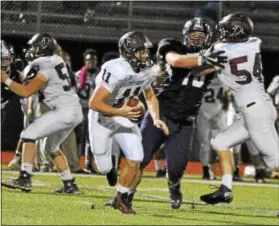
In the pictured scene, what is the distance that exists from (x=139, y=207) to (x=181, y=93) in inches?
37.6

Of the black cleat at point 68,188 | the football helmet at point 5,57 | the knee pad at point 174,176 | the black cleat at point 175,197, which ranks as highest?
the football helmet at point 5,57

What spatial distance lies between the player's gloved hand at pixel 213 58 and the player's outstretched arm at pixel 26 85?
70.6 inches

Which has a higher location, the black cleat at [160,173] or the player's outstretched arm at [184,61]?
the player's outstretched arm at [184,61]

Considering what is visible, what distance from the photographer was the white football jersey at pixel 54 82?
8805 mm

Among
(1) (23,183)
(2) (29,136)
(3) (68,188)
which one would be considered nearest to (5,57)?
(2) (29,136)

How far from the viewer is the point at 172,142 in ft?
26.3

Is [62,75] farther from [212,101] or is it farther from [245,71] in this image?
[212,101]

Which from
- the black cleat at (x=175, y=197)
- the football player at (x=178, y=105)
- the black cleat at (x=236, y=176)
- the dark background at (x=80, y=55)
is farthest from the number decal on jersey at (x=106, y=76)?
the dark background at (x=80, y=55)

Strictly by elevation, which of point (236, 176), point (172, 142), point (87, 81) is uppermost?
point (172, 142)

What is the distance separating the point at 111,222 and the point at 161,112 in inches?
70.0

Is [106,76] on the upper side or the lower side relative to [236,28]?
lower

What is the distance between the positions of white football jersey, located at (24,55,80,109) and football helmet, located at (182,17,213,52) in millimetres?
1392

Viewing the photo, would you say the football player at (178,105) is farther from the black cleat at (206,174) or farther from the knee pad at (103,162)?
the black cleat at (206,174)

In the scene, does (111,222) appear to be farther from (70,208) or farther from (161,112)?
(161,112)
